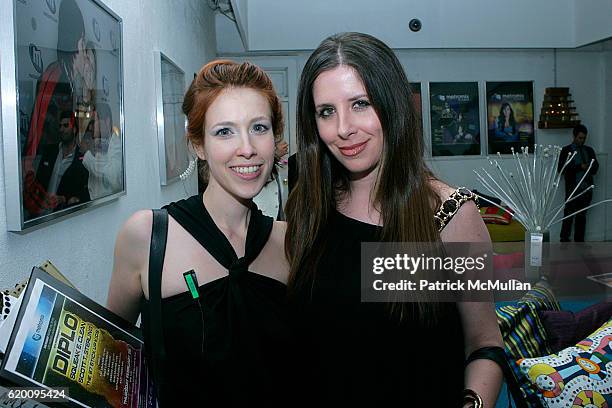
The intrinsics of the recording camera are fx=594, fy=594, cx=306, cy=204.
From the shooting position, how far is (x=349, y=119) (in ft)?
4.67

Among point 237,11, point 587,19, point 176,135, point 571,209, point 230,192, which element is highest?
point 587,19

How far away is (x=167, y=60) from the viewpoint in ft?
11.7

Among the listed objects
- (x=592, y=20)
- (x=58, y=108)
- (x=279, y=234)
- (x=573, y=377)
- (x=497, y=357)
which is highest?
(x=592, y=20)

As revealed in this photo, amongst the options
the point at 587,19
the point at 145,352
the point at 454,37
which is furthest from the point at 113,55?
the point at 587,19

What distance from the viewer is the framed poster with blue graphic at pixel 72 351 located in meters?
0.89

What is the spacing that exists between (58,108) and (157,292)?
667mm

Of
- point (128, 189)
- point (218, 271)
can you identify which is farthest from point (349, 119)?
point (128, 189)

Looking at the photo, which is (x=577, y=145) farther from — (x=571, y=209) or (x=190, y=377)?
(x=190, y=377)

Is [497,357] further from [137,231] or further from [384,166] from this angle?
[137,231]

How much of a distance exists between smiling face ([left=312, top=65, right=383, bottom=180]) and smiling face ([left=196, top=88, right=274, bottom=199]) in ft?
0.51

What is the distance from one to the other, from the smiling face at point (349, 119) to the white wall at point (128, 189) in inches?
31.1

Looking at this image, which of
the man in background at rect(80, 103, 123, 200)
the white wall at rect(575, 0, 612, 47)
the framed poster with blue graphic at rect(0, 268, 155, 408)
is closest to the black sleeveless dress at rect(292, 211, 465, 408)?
the framed poster with blue graphic at rect(0, 268, 155, 408)

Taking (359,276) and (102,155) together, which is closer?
(359,276)

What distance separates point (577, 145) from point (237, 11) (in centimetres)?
→ 577
